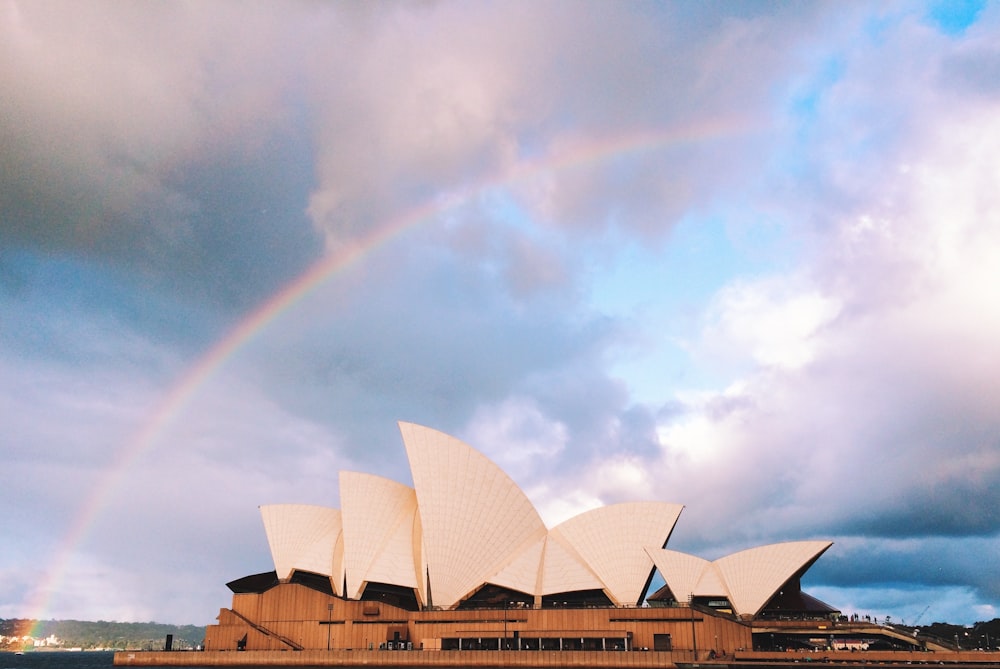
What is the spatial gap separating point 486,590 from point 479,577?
1795 millimetres

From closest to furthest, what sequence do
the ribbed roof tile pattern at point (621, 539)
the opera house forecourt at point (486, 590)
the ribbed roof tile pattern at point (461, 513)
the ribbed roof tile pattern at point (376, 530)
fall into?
the opera house forecourt at point (486, 590)
the ribbed roof tile pattern at point (621, 539)
the ribbed roof tile pattern at point (461, 513)
the ribbed roof tile pattern at point (376, 530)

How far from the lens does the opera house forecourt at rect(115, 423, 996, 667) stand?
59.3 metres

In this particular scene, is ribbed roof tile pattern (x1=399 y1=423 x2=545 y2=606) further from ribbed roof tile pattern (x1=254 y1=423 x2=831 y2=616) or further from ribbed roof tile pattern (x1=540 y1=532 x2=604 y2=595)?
ribbed roof tile pattern (x1=540 y1=532 x2=604 y2=595)

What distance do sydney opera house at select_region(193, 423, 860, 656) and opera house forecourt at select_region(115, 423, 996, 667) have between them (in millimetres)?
104

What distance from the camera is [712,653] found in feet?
185

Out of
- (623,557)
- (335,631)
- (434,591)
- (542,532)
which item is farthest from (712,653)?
(335,631)

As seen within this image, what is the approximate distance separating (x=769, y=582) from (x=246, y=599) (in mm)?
43046

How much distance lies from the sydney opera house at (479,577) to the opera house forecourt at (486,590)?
10 cm

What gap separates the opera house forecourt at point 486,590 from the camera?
5931 cm

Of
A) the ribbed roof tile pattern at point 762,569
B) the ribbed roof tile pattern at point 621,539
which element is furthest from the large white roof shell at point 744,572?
the ribbed roof tile pattern at point 621,539

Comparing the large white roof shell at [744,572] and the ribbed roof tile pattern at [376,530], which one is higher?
the ribbed roof tile pattern at [376,530]

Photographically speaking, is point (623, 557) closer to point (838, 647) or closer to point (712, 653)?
point (712, 653)

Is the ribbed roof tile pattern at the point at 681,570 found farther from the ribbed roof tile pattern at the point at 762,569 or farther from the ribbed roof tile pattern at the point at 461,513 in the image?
the ribbed roof tile pattern at the point at 461,513

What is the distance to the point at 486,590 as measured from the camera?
66.0m
